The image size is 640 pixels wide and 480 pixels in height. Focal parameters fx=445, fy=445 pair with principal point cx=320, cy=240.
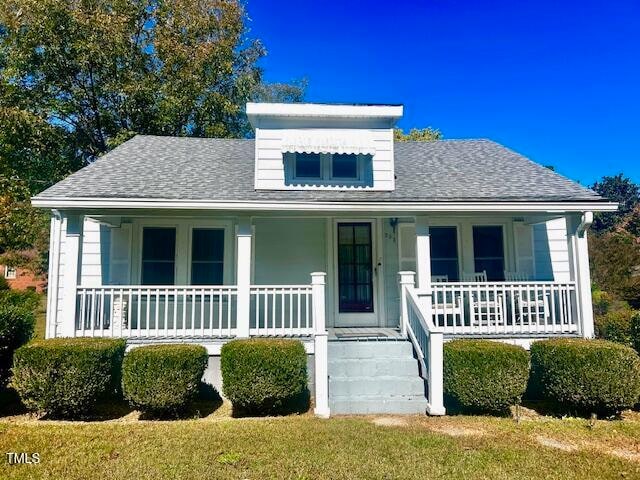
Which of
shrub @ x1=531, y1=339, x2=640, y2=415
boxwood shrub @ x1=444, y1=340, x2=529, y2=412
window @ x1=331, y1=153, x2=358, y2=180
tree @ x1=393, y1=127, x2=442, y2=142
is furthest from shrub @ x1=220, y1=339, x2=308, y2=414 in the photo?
tree @ x1=393, y1=127, x2=442, y2=142

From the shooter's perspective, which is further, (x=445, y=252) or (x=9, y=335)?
(x=445, y=252)

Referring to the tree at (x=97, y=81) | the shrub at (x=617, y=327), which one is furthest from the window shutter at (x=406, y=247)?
the tree at (x=97, y=81)

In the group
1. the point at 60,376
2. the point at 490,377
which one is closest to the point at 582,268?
the point at 490,377

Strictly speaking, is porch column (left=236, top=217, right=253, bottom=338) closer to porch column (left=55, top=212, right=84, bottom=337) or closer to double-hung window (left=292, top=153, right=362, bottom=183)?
double-hung window (left=292, top=153, right=362, bottom=183)

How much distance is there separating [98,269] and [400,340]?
632 centimetres

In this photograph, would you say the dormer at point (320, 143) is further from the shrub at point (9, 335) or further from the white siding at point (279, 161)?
the shrub at point (9, 335)

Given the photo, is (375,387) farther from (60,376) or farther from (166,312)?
(60,376)

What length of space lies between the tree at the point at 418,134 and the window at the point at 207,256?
17689mm

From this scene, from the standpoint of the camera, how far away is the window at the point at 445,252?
9508 millimetres

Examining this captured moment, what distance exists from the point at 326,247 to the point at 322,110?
9.22ft

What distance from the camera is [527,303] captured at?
795 centimetres

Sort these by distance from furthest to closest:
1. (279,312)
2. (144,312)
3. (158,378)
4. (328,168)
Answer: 1. (328,168)
2. (279,312)
3. (144,312)
4. (158,378)

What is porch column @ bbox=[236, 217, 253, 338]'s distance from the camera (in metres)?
7.36

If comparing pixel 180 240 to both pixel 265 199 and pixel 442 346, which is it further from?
pixel 442 346
